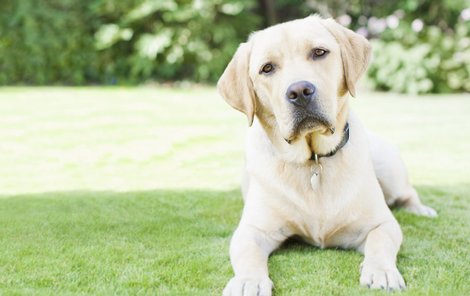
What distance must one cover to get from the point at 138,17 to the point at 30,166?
807cm

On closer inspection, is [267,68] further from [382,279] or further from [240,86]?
[382,279]

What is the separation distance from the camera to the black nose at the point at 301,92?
2824mm

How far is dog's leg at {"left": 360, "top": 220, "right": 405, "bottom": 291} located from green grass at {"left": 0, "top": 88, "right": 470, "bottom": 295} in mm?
68

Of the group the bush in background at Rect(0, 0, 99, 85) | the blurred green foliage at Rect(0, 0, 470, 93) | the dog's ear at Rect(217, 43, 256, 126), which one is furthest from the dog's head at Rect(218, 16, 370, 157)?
the bush in background at Rect(0, 0, 99, 85)

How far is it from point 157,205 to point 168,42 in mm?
9517

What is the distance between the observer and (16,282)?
2.67 meters

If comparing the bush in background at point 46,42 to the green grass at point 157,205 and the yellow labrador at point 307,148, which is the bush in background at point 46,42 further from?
the yellow labrador at point 307,148

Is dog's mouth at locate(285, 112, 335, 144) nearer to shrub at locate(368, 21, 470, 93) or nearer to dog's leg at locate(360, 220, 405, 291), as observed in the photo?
dog's leg at locate(360, 220, 405, 291)

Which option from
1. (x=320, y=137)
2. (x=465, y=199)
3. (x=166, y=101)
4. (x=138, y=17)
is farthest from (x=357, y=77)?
(x=138, y=17)

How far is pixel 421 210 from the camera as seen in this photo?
405 cm

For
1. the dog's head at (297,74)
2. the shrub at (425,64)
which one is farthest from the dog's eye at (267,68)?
the shrub at (425,64)

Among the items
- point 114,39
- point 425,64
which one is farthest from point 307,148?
point 114,39

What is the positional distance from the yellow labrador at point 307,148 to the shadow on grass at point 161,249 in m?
0.15

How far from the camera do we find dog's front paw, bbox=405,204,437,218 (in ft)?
13.1
